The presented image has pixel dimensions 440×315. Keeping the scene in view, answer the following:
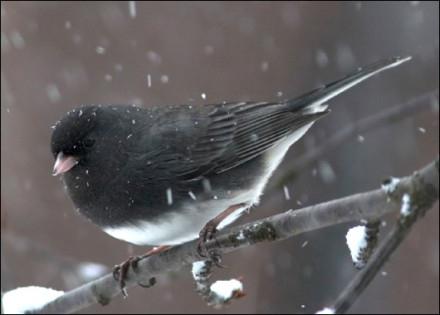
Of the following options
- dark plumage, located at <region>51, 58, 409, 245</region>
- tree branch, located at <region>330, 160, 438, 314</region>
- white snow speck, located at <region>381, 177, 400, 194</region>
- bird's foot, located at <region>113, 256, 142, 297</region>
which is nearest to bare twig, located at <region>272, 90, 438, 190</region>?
dark plumage, located at <region>51, 58, 409, 245</region>

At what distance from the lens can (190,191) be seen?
277cm

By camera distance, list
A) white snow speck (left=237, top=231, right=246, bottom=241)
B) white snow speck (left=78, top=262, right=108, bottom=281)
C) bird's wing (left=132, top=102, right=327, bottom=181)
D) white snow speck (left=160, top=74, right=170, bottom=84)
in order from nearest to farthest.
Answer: white snow speck (left=237, top=231, right=246, bottom=241) → bird's wing (left=132, top=102, right=327, bottom=181) → white snow speck (left=78, top=262, right=108, bottom=281) → white snow speck (left=160, top=74, right=170, bottom=84)

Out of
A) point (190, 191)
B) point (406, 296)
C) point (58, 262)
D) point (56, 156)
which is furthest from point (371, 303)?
point (56, 156)

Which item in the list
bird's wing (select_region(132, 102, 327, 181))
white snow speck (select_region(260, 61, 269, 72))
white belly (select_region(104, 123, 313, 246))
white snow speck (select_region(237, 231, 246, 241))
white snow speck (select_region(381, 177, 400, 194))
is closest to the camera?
white snow speck (select_region(381, 177, 400, 194))

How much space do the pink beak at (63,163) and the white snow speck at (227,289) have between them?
0.69 m

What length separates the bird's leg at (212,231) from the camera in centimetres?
244

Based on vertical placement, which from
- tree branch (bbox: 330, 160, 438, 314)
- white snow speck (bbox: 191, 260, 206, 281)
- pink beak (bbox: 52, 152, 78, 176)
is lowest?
tree branch (bbox: 330, 160, 438, 314)

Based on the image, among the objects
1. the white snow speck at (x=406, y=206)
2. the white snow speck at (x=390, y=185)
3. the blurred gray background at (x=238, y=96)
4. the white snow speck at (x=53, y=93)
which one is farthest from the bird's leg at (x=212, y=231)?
the white snow speck at (x=53, y=93)

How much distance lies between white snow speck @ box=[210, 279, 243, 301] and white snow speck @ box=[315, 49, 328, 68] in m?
2.42

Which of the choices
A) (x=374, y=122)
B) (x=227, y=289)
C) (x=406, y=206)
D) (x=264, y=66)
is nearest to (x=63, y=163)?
(x=227, y=289)

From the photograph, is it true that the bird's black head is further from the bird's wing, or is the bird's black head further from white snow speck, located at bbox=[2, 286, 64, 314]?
white snow speck, located at bbox=[2, 286, 64, 314]

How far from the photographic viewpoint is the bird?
270 centimetres

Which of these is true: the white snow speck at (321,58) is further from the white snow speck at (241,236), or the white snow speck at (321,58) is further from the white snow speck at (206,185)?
the white snow speck at (241,236)

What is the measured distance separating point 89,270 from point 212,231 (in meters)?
1.92
